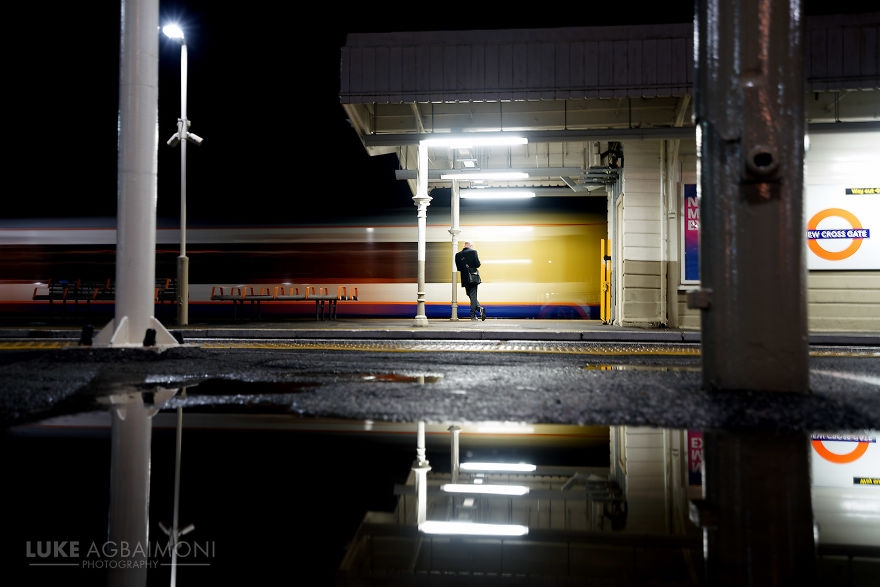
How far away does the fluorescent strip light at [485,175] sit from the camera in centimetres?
1410

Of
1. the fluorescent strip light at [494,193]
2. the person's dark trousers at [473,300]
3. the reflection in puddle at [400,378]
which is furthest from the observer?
the fluorescent strip light at [494,193]

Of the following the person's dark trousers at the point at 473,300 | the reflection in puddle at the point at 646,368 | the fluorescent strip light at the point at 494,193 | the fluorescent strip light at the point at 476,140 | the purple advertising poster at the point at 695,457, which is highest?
the fluorescent strip light at the point at 476,140

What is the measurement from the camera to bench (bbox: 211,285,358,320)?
17219 millimetres

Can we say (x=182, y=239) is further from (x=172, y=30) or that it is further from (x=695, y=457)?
(x=695, y=457)

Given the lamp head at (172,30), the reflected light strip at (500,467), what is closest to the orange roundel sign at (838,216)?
the reflected light strip at (500,467)

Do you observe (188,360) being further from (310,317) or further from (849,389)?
(310,317)

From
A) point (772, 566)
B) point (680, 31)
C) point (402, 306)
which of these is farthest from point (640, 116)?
point (772, 566)

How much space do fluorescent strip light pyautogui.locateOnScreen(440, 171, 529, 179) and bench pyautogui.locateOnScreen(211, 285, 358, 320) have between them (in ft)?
→ 15.2

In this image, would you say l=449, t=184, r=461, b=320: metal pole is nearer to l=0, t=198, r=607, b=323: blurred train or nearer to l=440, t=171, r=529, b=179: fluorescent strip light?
l=0, t=198, r=607, b=323: blurred train

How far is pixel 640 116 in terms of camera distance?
13.7 meters

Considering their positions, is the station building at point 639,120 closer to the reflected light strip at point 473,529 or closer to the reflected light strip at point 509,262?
the reflected light strip at point 509,262

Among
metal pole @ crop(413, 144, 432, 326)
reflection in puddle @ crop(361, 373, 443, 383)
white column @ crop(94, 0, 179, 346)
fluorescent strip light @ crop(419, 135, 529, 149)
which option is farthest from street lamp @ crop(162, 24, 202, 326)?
reflection in puddle @ crop(361, 373, 443, 383)

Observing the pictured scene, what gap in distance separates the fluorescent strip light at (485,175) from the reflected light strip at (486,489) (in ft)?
40.5

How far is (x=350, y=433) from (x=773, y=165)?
2.79 meters
